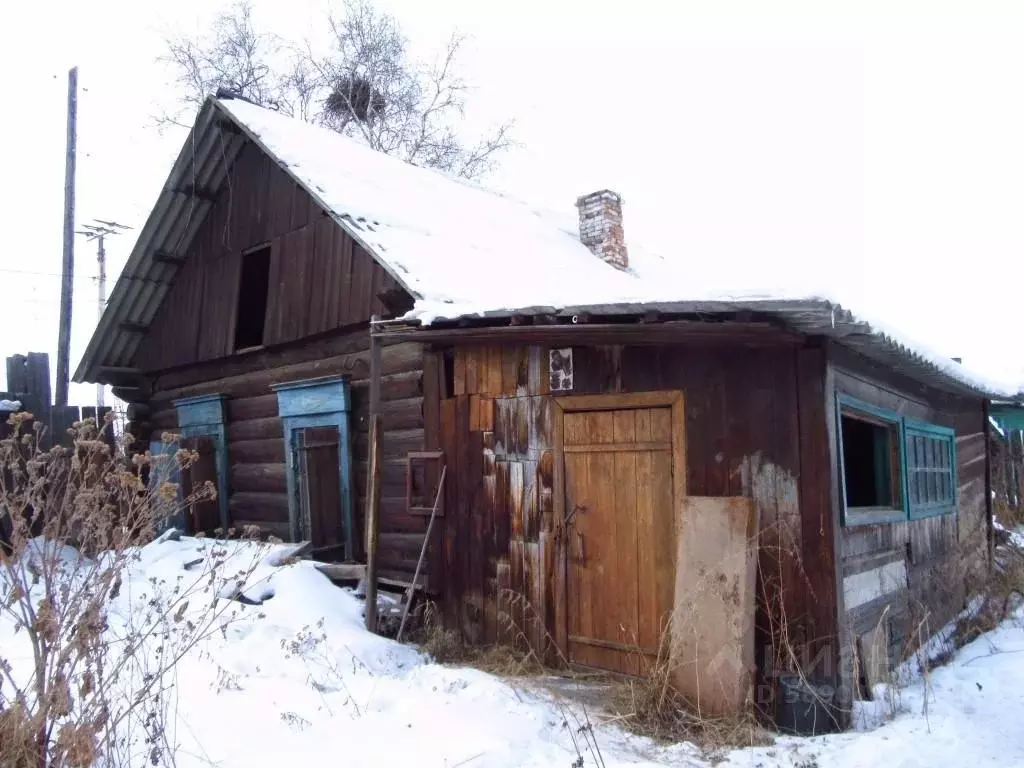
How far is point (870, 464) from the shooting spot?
9.33m

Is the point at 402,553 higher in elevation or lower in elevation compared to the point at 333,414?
lower

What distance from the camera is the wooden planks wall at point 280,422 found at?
8.77 meters

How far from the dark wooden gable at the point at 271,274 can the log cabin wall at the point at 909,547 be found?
4539 millimetres

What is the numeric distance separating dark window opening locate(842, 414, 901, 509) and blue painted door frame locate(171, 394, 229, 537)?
763 centimetres

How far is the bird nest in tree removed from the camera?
22.2m

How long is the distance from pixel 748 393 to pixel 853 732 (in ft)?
7.36

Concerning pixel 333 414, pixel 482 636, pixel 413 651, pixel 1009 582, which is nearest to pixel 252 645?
pixel 413 651

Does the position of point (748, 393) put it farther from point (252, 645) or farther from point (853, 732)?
point (252, 645)

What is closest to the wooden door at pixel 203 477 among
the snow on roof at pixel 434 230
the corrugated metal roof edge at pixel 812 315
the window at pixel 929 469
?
the snow on roof at pixel 434 230

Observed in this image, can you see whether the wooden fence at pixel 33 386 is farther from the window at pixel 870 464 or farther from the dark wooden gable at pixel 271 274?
the window at pixel 870 464

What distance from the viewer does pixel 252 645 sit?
251 inches

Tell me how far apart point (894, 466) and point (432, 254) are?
16.1ft

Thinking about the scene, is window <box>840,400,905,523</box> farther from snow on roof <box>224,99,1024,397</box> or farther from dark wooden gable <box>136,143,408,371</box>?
dark wooden gable <box>136,143,408,371</box>

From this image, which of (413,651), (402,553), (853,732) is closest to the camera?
(853,732)
